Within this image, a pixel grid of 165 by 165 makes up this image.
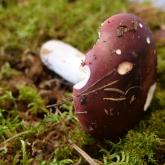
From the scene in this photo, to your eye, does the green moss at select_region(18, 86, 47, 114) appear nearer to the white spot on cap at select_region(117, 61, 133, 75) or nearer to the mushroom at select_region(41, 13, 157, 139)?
the mushroom at select_region(41, 13, 157, 139)

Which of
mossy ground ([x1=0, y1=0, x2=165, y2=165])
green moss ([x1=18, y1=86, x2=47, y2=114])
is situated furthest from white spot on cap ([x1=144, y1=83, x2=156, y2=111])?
green moss ([x1=18, y1=86, x2=47, y2=114])

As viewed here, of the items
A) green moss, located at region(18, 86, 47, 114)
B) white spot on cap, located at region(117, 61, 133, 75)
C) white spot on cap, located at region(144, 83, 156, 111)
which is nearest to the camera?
white spot on cap, located at region(117, 61, 133, 75)

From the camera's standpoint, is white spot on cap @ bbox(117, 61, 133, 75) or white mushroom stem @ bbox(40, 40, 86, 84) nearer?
white spot on cap @ bbox(117, 61, 133, 75)

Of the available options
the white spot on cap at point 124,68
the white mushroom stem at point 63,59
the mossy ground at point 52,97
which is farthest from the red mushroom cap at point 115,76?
the white mushroom stem at point 63,59

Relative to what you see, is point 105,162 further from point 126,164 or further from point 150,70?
point 150,70

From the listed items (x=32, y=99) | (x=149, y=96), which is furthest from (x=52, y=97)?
(x=149, y=96)

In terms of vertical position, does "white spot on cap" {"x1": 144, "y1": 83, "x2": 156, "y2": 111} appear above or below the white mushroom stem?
below

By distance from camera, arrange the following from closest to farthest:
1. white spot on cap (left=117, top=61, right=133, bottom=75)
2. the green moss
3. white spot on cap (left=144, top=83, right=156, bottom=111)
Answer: white spot on cap (left=117, top=61, right=133, bottom=75)
white spot on cap (left=144, top=83, right=156, bottom=111)
the green moss

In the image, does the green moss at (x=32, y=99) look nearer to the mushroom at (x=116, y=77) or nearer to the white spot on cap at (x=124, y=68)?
the mushroom at (x=116, y=77)
